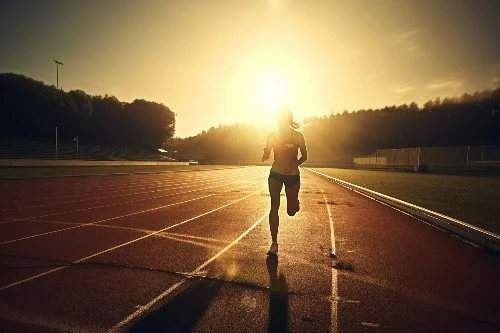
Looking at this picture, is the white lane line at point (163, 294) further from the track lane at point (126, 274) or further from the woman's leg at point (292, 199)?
the woman's leg at point (292, 199)

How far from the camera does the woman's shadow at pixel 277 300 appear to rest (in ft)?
10.7

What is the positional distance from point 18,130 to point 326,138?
94.3m

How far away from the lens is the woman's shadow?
129 inches

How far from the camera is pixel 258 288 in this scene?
4.23 m

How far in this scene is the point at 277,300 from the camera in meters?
3.85

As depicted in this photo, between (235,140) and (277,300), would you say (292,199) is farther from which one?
(235,140)

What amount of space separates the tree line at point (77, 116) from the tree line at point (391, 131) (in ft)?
63.0

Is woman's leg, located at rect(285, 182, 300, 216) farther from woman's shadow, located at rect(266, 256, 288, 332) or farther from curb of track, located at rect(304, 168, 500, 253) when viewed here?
curb of track, located at rect(304, 168, 500, 253)

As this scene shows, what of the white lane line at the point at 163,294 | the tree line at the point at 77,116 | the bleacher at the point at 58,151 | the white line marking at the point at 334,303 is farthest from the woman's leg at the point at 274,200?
the tree line at the point at 77,116

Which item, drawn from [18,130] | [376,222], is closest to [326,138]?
[18,130]

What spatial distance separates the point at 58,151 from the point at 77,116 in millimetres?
21643

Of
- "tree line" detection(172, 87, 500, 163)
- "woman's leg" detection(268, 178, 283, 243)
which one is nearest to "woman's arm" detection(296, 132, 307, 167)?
"woman's leg" detection(268, 178, 283, 243)

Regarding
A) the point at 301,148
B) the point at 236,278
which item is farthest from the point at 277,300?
the point at 301,148

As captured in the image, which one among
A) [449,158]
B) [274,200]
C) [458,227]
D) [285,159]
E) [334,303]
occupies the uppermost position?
[449,158]
